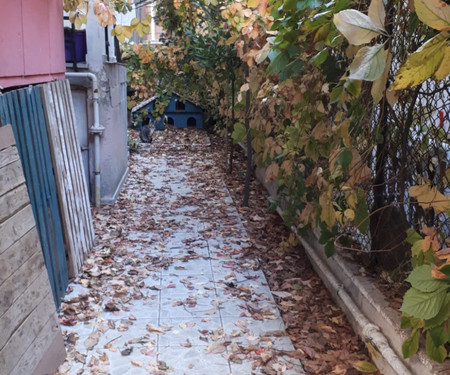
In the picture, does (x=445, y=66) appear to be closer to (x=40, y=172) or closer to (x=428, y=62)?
(x=428, y=62)

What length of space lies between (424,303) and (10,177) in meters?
2.72

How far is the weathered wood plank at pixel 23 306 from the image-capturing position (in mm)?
3059

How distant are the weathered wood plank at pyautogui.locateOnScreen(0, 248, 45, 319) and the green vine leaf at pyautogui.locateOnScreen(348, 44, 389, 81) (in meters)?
2.41

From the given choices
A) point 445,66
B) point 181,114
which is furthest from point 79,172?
point 181,114

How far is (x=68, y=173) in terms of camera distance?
5.79 meters

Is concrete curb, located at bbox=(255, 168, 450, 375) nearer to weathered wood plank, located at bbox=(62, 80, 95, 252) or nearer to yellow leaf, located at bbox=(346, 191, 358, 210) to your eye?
yellow leaf, located at bbox=(346, 191, 358, 210)

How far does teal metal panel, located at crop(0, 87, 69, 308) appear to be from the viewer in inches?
167

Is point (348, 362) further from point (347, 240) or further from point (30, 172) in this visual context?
point (30, 172)

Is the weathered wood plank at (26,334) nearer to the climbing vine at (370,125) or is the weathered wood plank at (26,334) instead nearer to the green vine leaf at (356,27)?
the climbing vine at (370,125)

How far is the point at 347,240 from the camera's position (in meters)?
4.82

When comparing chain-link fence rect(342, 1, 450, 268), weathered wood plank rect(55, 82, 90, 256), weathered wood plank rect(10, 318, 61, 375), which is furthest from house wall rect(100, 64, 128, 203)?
chain-link fence rect(342, 1, 450, 268)

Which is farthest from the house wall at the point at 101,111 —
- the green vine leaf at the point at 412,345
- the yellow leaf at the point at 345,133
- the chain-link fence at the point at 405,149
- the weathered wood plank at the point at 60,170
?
the green vine leaf at the point at 412,345

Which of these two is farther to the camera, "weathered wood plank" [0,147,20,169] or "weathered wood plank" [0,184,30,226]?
"weathered wood plank" [0,147,20,169]

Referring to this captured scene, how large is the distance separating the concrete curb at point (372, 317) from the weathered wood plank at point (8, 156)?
9.01ft
